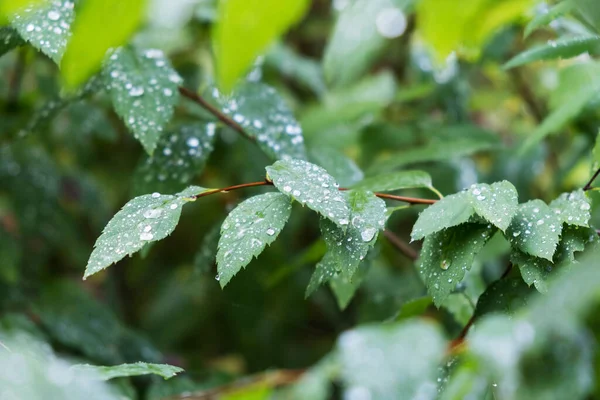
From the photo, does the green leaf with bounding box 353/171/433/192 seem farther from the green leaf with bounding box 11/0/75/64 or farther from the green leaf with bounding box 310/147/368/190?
the green leaf with bounding box 11/0/75/64

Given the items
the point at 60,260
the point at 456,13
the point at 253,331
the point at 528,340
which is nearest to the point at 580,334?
the point at 528,340

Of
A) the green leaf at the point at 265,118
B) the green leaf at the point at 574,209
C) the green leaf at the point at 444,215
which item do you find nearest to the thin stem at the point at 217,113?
the green leaf at the point at 265,118

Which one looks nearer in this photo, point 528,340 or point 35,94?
point 528,340

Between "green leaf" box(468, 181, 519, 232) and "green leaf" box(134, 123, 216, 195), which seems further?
"green leaf" box(134, 123, 216, 195)

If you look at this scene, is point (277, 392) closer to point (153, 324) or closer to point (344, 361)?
point (344, 361)

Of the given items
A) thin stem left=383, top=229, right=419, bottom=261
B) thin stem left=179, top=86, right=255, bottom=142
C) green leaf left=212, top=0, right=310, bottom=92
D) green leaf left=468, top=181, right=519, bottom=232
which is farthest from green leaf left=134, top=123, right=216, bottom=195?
green leaf left=212, top=0, right=310, bottom=92
